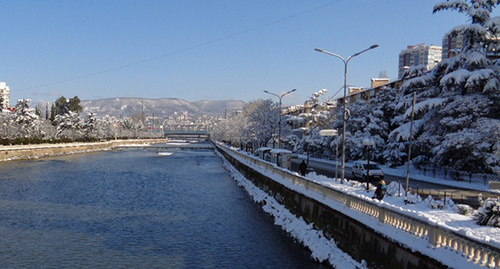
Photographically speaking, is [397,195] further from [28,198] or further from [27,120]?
[27,120]

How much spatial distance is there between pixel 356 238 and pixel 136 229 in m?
13.8

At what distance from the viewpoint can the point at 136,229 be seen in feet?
78.7

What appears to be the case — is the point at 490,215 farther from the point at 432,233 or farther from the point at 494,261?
the point at 494,261

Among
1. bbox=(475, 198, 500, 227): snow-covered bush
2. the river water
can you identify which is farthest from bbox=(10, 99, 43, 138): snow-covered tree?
bbox=(475, 198, 500, 227): snow-covered bush

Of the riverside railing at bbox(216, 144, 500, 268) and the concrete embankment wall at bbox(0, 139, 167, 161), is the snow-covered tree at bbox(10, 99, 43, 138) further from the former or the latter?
the riverside railing at bbox(216, 144, 500, 268)

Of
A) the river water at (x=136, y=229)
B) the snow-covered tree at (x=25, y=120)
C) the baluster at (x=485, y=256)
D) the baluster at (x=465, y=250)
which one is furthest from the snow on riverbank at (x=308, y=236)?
the snow-covered tree at (x=25, y=120)

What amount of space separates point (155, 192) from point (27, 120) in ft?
235

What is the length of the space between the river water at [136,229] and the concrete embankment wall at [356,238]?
5.81ft

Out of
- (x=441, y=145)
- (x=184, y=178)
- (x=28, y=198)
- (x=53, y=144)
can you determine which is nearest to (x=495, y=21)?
(x=441, y=145)

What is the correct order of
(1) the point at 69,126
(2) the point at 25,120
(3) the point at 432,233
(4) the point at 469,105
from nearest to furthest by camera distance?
(3) the point at 432,233 < (4) the point at 469,105 < (2) the point at 25,120 < (1) the point at 69,126

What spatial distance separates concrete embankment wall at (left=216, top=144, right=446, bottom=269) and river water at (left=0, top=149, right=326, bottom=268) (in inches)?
69.8

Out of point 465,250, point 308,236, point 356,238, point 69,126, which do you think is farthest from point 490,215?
point 69,126

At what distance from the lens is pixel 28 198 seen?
3306 centimetres

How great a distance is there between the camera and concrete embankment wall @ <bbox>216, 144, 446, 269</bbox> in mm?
12289
